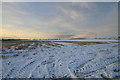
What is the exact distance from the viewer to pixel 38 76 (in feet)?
→ 16.6

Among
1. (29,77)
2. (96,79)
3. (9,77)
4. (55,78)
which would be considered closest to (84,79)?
(96,79)

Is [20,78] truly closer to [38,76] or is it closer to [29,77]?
[29,77]

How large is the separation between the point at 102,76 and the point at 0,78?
6205 millimetres

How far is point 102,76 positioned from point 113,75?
73cm

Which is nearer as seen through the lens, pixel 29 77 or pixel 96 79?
pixel 96 79

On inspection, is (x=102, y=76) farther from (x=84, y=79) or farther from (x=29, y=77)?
(x=29, y=77)

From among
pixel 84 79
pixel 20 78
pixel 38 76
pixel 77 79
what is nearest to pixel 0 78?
pixel 20 78

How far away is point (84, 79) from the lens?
14.8 ft

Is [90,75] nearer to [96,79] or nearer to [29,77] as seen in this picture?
[96,79]

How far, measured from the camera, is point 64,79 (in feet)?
15.1

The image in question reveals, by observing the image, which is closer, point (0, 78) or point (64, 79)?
point (64, 79)

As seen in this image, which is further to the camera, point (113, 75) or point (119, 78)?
point (113, 75)

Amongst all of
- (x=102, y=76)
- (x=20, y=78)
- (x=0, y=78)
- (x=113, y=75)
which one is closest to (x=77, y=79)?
(x=102, y=76)

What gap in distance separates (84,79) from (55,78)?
1658 mm
